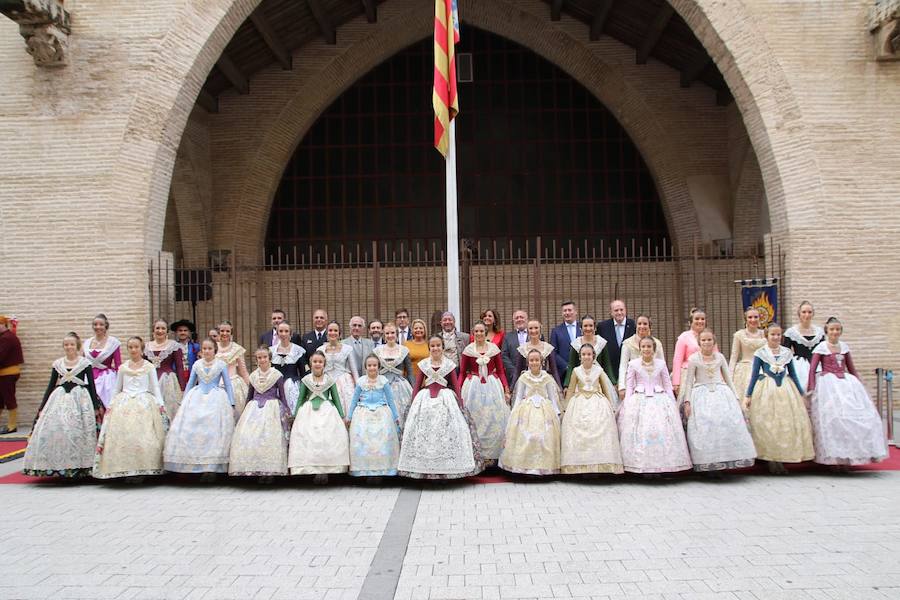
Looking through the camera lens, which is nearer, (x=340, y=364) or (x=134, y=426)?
(x=134, y=426)

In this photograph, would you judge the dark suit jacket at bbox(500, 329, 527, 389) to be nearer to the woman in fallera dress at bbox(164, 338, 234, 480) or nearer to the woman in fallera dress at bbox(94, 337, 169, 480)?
the woman in fallera dress at bbox(164, 338, 234, 480)

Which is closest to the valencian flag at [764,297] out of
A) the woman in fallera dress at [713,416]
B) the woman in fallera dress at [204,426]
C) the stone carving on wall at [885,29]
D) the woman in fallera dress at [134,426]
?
the stone carving on wall at [885,29]

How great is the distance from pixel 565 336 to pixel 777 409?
2.25 meters

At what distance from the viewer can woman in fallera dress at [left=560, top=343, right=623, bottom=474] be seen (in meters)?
6.41

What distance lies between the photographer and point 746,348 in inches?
291

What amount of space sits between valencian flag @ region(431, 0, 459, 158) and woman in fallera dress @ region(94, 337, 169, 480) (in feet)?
14.1

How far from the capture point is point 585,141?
55.9 feet

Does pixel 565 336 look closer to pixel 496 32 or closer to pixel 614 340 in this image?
pixel 614 340

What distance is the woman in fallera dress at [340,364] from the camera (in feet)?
23.9

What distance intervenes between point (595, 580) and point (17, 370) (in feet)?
29.4

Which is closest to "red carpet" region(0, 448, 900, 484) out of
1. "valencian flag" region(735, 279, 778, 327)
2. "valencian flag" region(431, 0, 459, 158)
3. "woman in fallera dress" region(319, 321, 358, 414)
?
"woman in fallera dress" region(319, 321, 358, 414)

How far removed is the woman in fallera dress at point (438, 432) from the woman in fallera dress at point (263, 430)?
1.13m

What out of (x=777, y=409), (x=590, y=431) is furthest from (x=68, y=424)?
(x=777, y=409)

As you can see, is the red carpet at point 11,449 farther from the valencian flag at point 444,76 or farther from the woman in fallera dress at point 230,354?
the valencian flag at point 444,76
